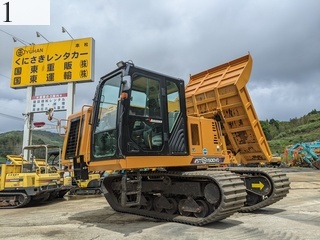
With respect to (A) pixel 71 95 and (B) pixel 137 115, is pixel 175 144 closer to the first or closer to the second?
(B) pixel 137 115

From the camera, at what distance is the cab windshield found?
606cm

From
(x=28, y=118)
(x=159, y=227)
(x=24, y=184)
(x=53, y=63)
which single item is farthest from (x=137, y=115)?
(x=28, y=118)

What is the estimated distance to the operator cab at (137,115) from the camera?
5805 millimetres

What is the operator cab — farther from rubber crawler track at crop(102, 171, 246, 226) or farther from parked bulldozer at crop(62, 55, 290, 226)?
rubber crawler track at crop(102, 171, 246, 226)

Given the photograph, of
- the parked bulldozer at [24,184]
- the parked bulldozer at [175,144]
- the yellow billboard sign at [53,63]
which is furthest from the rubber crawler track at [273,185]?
the yellow billboard sign at [53,63]

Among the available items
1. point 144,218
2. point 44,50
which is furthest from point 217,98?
point 44,50

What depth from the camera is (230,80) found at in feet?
25.3

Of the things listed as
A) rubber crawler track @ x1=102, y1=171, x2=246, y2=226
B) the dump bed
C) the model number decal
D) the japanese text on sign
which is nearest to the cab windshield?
rubber crawler track @ x1=102, y1=171, x2=246, y2=226

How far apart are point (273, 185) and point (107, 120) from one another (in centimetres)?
408

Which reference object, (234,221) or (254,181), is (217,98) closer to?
(254,181)

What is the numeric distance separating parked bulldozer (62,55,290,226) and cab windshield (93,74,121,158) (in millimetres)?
20

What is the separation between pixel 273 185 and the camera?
7.25 metres

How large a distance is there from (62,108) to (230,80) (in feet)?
38.6

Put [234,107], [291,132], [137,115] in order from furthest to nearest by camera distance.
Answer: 1. [291,132]
2. [234,107]
3. [137,115]
